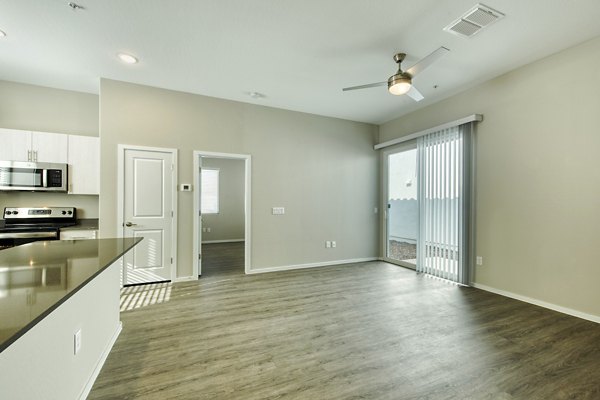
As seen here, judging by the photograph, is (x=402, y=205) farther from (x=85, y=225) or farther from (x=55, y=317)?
(x=85, y=225)

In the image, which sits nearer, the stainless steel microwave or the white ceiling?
the white ceiling

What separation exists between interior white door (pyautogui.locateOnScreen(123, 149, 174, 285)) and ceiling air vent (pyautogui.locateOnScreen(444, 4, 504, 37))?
4018 millimetres

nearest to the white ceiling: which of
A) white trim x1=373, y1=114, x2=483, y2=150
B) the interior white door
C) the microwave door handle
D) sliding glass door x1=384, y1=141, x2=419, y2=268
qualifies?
white trim x1=373, y1=114, x2=483, y2=150

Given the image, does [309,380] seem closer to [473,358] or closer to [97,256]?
[473,358]

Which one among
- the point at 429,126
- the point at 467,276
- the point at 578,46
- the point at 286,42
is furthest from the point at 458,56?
the point at 467,276

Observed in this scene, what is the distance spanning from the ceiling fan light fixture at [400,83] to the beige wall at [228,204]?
6.24 meters

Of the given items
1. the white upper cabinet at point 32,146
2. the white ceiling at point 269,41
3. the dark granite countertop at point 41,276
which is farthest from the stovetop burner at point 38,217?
the dark granite countertop at point 41,276

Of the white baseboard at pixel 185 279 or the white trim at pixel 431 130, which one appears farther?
the white baseboard at pixel 185 279

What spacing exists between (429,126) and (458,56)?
5.36ft

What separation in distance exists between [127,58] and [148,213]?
6.92ft

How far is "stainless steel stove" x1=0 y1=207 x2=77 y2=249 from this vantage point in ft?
11.2

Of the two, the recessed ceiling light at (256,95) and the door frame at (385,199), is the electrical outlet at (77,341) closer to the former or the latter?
the recessed ceiling light at (256,95)

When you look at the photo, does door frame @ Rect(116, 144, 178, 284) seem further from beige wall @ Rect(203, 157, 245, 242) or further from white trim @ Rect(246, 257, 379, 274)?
beige wall @ Rect(203, 157, 245, 242)

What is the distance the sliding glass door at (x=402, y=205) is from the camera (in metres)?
5.05
